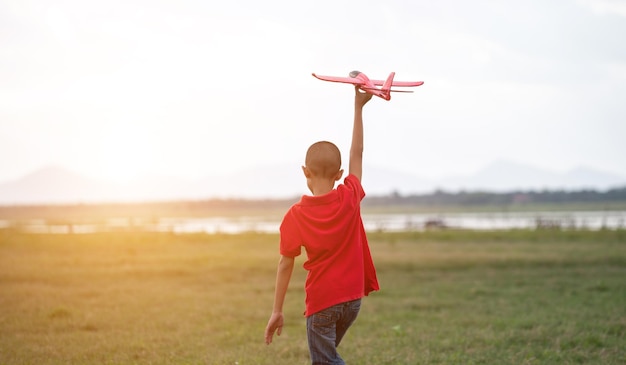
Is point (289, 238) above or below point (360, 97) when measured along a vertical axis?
below

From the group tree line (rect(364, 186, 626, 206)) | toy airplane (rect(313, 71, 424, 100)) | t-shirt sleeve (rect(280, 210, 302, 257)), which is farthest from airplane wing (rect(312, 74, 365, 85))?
tree line (rect(364, 186, 626, 206))

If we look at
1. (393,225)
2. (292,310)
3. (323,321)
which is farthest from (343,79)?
Result: (393,225)

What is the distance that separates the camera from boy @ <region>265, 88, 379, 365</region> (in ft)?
15.6

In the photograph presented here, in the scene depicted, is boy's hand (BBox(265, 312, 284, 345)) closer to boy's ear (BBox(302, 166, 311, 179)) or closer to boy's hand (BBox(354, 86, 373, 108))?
boy's ear (BBox(302, 166, 311, 179))

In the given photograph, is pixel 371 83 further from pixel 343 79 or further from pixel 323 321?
pixel 323 321

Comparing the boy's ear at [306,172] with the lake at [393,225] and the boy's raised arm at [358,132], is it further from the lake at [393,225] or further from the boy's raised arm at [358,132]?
the lake at [393,225]

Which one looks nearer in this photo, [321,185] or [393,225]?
[321,185]

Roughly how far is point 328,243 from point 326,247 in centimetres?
3

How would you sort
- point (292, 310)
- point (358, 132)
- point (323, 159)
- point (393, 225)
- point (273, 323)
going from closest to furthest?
point (323, 159), point (273, 323), point (358, 132), point (292, 310), point (393, 225)

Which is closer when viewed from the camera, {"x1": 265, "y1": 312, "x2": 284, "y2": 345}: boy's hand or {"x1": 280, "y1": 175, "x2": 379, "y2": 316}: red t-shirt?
{"x1": 280, "y1": 175, "x2": 379, "y2": 316}: red t-shirt

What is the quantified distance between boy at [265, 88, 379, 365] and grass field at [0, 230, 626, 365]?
3.78m

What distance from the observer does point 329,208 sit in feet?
15.7

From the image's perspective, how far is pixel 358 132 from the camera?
5.23 metres

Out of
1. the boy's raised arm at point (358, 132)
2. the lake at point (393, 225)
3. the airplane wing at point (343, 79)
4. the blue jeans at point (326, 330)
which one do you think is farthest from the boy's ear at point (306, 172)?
the lake at point (393, 225)
